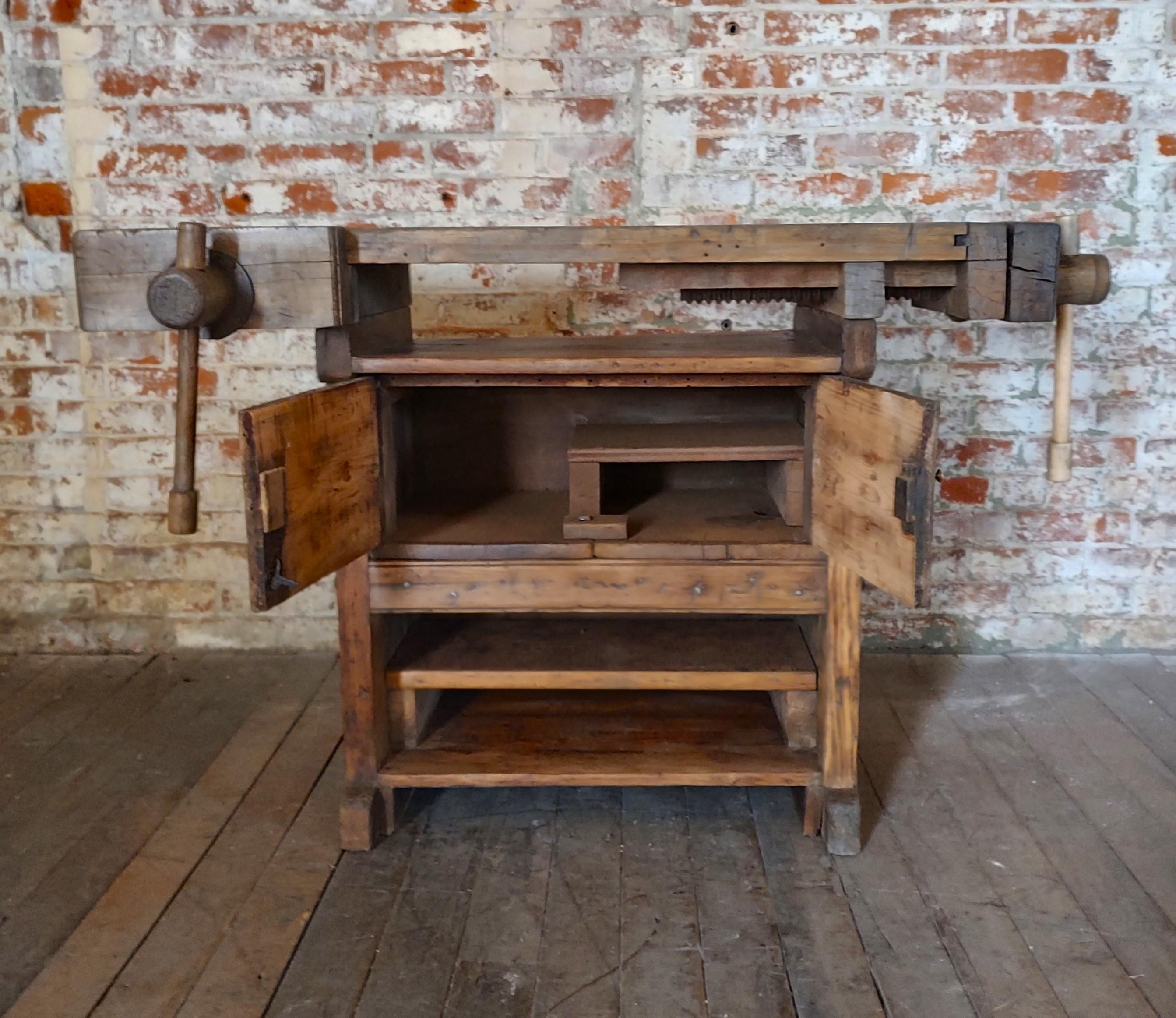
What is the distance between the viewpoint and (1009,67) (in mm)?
2420

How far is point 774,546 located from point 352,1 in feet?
5.16

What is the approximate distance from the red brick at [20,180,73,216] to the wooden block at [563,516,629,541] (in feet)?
5.09

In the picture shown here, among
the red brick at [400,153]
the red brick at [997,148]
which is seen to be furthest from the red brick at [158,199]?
the red brick at [997,148]

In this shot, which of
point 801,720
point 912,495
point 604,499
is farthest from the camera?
point 604,499

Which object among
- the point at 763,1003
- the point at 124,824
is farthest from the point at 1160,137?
the point at 124,824

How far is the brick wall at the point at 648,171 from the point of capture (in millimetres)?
2434

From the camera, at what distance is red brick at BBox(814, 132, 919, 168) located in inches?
96.8

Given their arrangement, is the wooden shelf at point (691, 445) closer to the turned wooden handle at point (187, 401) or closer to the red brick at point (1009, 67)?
the turned wooden handle at point (187, 401)

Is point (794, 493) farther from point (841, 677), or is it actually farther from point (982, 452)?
point (982, 452)

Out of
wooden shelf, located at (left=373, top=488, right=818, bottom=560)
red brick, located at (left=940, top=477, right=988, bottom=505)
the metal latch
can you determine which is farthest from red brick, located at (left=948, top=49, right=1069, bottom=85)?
the metal latch

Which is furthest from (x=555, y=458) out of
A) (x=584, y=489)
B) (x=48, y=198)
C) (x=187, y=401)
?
(x=48, y=198)

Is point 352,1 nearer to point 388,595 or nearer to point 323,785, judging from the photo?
point 388,595

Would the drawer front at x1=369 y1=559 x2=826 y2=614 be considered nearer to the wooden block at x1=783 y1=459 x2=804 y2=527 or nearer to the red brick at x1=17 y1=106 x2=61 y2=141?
the wooden block at x1=783 y1=459 x2=804 y2=527

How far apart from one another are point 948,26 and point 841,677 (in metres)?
1.49
